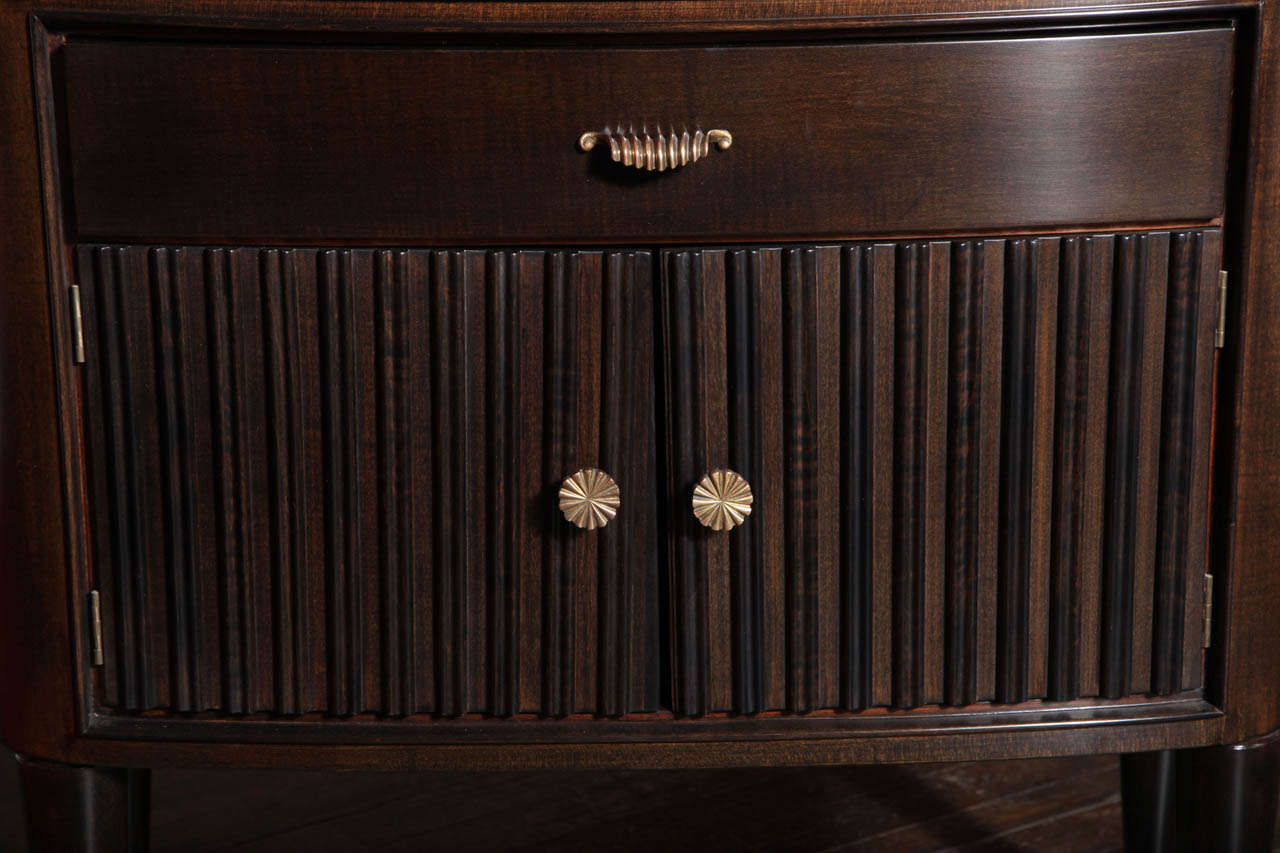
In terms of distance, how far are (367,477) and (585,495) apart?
103mm

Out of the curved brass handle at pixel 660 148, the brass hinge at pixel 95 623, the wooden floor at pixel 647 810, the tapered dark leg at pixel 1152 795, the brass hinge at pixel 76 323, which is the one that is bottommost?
the wooden floor at pixel 647 810

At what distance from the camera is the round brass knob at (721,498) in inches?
26.0

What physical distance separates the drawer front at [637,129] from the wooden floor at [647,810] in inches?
18.7

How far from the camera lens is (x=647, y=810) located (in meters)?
1.00

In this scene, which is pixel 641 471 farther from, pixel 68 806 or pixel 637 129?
pixel 68 806

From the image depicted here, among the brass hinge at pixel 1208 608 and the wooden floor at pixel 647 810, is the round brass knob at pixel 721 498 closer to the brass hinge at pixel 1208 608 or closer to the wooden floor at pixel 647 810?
the brass hinge at pixel 1208 608

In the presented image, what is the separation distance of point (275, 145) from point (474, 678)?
27cm

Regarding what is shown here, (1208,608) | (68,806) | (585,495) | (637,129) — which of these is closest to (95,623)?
(68,806)

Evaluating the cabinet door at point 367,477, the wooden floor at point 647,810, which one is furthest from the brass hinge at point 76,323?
the wooden floor at point 647,810

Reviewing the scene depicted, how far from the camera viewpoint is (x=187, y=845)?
949mm

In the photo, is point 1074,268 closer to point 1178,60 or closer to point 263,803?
point 1178,60

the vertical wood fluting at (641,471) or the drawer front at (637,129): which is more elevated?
the drawer front at (637,129)

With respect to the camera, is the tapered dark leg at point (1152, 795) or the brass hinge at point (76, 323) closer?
the brass hinge at point (76, 323)

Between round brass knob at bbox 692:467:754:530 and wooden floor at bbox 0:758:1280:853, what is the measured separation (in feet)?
1.21
